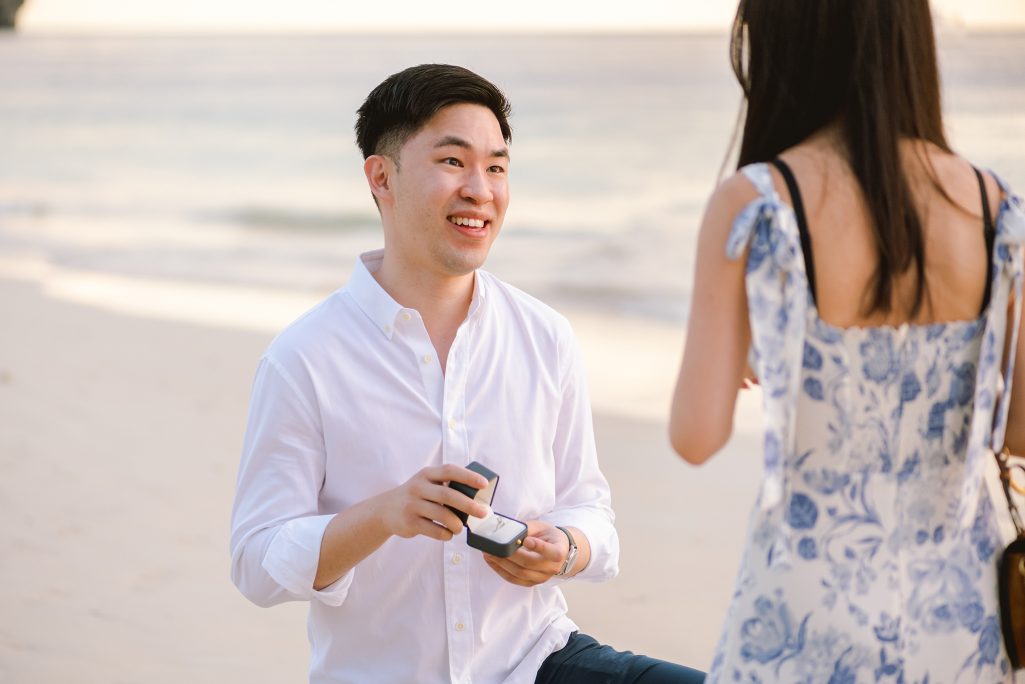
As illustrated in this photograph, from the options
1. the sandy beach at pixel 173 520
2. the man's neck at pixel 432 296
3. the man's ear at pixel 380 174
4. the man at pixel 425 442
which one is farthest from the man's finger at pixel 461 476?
the sandy beach at pixel 173 520

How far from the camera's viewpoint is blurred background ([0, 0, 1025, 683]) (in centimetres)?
531

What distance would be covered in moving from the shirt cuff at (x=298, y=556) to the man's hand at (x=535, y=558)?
1.14ft

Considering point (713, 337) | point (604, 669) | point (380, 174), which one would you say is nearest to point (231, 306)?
point (380, 174)

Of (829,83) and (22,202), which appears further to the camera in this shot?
(22,202)

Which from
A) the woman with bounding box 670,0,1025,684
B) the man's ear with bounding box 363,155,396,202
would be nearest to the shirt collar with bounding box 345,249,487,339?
the man's ear with bounding box 363,155,396,202

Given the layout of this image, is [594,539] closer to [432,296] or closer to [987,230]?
[432,296]

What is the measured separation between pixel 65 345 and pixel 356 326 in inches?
286

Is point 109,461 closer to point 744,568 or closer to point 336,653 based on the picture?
point 336,653

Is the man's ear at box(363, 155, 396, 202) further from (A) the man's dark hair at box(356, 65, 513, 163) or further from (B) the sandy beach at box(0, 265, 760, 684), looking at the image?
(B) the sandy beach at box(0, 265, 760, 684)

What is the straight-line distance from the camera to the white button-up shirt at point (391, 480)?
8.92ft

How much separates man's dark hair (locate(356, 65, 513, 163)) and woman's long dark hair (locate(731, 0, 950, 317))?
102 centimetres

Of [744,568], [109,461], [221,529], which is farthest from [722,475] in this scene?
[744,568]

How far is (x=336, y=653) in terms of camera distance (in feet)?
9.20

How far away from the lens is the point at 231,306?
11906 mm
